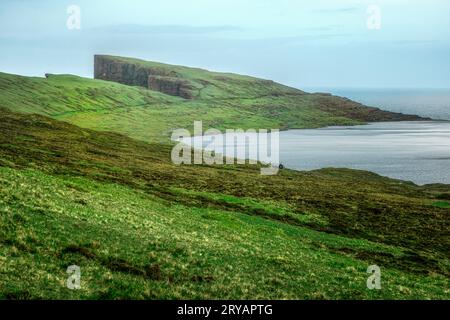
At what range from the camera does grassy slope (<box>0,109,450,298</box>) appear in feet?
69.2

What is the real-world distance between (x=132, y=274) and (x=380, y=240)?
32090mm

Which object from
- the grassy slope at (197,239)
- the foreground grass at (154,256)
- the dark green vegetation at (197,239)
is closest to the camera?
the foreground grass at (154,256)

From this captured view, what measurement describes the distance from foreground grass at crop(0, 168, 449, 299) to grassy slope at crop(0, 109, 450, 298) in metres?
0.08

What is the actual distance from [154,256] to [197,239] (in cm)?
701

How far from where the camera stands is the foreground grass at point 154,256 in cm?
1991

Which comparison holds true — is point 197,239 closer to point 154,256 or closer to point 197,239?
point 197,239

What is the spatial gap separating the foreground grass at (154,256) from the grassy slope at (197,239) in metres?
0.08

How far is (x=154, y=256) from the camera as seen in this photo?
24797 millimetres

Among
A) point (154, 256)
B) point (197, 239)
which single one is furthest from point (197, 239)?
point (154, 256)

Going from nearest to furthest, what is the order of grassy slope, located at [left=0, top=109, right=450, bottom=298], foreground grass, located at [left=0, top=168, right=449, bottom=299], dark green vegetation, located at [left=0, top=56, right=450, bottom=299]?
1. foreground grass, located at [left=0, top=168, right=449, bottom=299]
2. dark green vegetation, located at [left=0, top=56, right=450, bottom=299]
3. grassy slope, located at [left=0, top=109, right=450, bottom=298]

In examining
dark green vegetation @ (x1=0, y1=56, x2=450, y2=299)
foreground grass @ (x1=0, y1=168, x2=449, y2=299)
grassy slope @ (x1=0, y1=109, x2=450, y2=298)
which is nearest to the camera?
foreground grass @ (x1=0, y1=168, x2=449, y2=299)

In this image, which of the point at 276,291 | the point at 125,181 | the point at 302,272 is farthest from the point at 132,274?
the point at 125,181

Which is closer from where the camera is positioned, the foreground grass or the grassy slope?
the foreground grass

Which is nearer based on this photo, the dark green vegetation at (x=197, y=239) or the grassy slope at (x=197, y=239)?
the dark green vegetation at (x=197, y=239)
